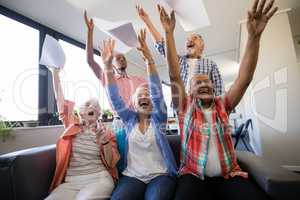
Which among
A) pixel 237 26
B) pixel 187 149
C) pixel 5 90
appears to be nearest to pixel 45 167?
pixel 187 149

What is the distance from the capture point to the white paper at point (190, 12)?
1079 millimetres

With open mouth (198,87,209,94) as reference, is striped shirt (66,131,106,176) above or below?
below

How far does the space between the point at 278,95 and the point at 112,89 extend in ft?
8.33

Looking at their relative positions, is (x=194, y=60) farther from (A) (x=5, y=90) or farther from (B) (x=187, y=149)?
(A) (x=5, y=90)

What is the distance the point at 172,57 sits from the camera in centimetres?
112

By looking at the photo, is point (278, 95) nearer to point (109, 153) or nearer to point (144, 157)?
point (144, 157)

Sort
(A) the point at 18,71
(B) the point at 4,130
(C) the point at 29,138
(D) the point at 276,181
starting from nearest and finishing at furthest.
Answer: (D) the point at 276,181, (B) the point at 4,130, (C) the point at 29,138, (A) the point at 18,71

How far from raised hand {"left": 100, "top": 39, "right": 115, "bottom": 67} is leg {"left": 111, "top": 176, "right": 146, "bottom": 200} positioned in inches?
29.0

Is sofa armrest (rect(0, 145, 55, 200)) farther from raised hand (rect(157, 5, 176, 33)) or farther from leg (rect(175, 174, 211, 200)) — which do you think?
raised hand (rect(157, 5, 176, 33))

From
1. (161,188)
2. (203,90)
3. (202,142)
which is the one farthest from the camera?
(203,90)

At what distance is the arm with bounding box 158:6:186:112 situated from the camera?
1104 mm

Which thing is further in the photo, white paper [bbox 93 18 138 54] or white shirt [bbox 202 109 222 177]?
white paper [bbox 93 18 138 54]

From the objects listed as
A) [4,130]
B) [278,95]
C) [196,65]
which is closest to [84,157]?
[196,65]

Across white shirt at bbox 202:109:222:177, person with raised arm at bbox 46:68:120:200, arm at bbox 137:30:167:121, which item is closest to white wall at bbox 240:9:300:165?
white shirt at bbox 202:109:222:177
